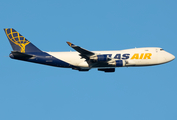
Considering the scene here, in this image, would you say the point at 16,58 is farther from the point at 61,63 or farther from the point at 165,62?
the point at 165,62

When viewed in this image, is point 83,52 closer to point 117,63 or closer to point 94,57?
point 94,57

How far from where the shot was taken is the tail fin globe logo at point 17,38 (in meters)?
56.4

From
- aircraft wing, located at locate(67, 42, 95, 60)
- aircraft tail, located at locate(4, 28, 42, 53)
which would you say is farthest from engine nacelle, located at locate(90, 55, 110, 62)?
aircraft tail, located at locate(4, 28, 42, 53)

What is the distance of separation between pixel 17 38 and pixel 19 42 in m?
0.96

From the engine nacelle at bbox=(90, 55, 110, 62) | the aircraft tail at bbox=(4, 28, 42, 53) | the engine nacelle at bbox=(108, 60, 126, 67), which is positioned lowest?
the engine nacelle at bbox=(108, 60, 126, 67)

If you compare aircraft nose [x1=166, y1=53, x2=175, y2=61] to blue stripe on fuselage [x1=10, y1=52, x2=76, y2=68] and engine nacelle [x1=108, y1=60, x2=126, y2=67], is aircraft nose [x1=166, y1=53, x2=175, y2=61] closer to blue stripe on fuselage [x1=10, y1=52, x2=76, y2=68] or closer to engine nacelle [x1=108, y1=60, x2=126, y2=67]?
engine nacelle [x1=108, y1=60, x2=126, y2=67]

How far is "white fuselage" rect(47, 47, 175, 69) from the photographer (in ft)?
181

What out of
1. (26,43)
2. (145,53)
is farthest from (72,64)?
(145,53)

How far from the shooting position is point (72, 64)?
5519cm

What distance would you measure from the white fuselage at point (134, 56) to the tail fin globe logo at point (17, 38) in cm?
553

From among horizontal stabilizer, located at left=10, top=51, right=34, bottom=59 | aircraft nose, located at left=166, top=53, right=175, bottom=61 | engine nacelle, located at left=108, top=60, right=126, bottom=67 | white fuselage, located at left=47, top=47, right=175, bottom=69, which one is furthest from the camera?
aircraft nose, located at left=166, top=53, right=175, bottom=61

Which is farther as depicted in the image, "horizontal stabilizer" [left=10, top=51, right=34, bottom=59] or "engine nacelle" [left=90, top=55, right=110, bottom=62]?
"horizontal stabilizer" [left=10, top=51, right=34, bottom=59]

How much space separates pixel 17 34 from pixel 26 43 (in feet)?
8.98

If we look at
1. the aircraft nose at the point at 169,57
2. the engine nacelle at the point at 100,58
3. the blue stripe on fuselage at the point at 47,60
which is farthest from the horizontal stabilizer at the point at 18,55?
the aircraft nose at the point at 169,57
